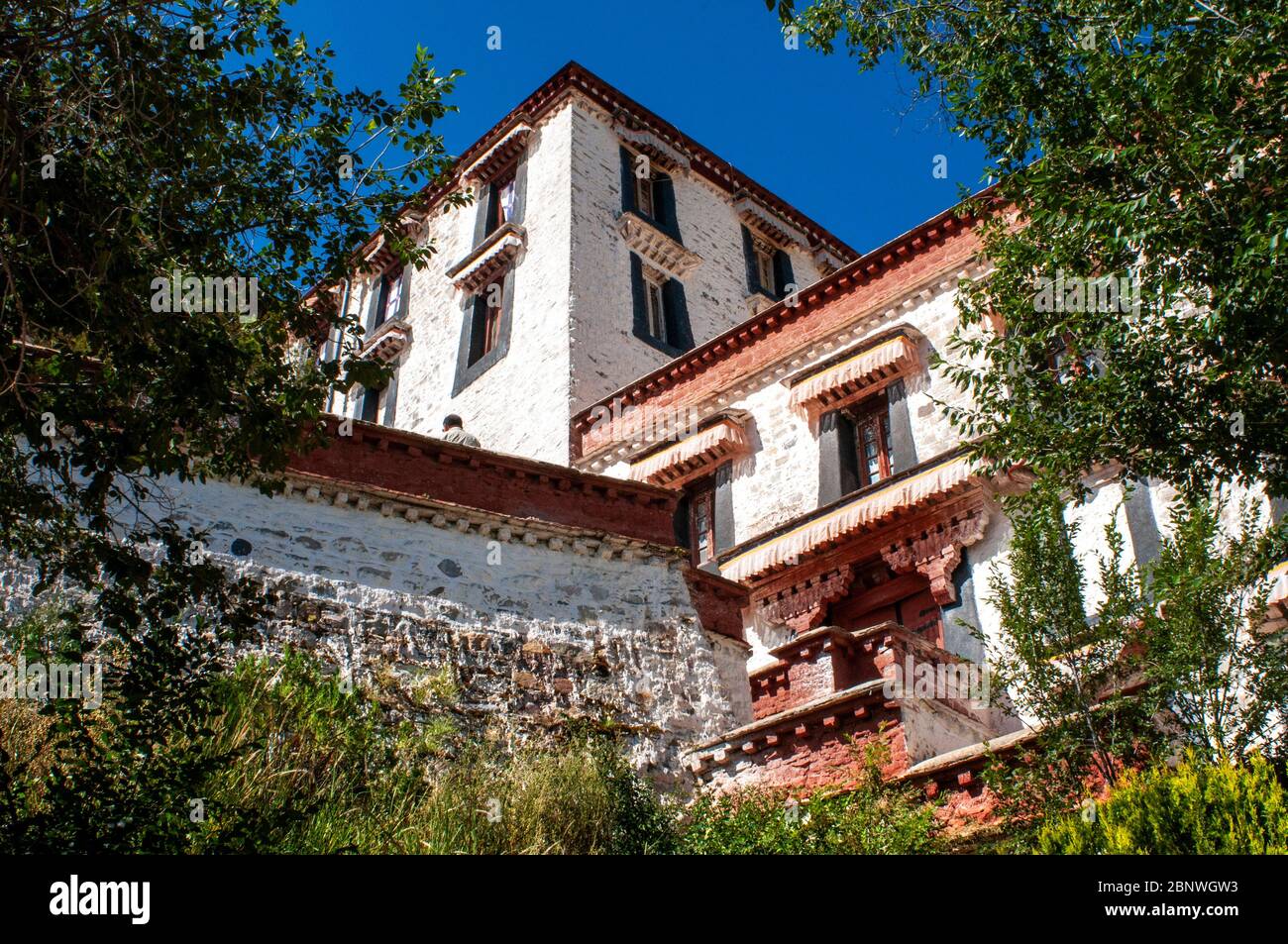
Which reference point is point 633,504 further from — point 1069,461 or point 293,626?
Result: point 1069,461

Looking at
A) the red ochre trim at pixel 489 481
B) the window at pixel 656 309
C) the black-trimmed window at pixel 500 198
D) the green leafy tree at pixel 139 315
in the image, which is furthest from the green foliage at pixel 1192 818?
the black-trimmed window at pixel 500 198

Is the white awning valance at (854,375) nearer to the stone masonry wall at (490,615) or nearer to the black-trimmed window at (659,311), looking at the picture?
the black-trimmed window at (659,311)

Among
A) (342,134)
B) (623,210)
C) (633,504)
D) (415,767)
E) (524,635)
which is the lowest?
(415,767)

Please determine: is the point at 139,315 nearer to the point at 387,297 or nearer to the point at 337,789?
the point at 337,789

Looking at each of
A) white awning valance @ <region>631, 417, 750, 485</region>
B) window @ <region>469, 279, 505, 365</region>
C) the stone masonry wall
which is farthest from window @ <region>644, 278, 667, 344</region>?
the stone masonry wall

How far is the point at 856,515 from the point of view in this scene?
1761 centimetres

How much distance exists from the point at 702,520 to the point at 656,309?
768cm

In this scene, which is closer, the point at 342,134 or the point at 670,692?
the point at 342,134

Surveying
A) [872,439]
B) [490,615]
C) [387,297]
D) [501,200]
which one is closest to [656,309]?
[501,200]

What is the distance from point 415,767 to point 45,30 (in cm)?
611

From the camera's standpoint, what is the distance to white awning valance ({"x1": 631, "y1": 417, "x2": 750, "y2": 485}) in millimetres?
20578

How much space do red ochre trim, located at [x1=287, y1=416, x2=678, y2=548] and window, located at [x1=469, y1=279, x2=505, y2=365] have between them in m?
12.9

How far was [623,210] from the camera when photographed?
2725 cm
